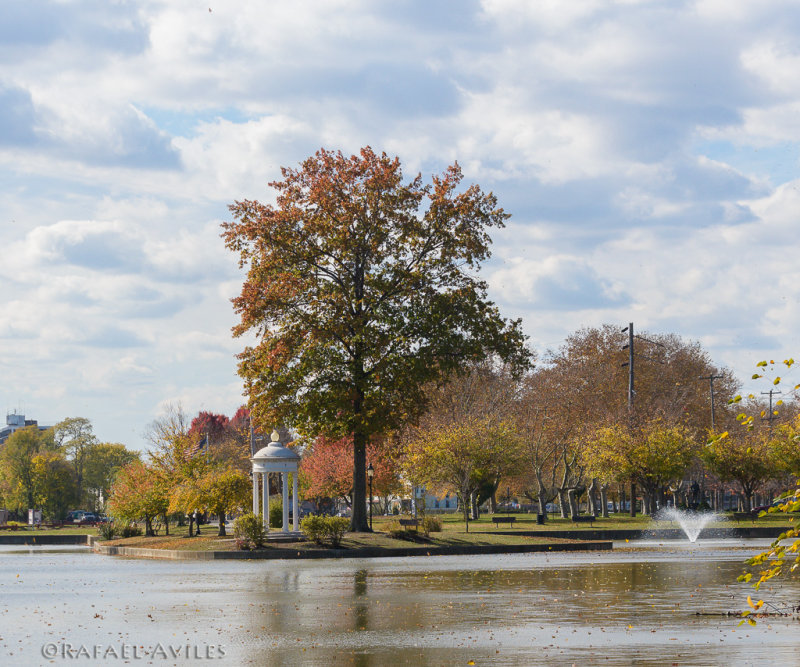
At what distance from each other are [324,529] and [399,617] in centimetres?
2080

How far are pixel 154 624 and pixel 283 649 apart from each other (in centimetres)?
357

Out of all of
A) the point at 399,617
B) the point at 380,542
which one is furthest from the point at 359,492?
the point at 399,617

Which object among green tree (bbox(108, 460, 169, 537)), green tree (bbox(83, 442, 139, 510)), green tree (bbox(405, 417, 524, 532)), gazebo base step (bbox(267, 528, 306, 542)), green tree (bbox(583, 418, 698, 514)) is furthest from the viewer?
green tree (bbox(83, 442, 139, 510))

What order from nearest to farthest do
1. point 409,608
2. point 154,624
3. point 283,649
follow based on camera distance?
point 283,649
point 154,624
point 409,608

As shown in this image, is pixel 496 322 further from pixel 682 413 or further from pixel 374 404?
pixel 682 413

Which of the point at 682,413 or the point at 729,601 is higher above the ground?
the point at 682,413

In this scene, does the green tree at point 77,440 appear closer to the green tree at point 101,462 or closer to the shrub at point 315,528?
the green tree at point 101,462

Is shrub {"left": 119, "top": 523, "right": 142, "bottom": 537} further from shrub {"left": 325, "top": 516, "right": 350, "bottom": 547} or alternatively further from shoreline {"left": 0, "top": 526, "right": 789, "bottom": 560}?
shrub {"left": 325, "top": 516, "right": 350, "bottom": 547}

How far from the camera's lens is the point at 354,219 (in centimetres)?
4322

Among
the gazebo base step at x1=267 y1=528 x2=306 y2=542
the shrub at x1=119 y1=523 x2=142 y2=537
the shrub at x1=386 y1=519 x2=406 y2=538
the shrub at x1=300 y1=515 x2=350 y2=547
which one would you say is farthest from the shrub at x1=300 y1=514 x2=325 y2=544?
the shrub at x1=119 y1=523 x2=142 y2=537

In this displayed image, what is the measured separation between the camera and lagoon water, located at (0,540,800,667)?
12.0m

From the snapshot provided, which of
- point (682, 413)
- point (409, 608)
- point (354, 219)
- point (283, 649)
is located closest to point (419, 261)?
point (354, 219)

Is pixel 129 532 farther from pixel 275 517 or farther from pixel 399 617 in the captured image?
pixel 399 617

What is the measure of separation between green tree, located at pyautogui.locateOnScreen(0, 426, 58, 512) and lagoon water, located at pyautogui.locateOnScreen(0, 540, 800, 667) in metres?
88.4
